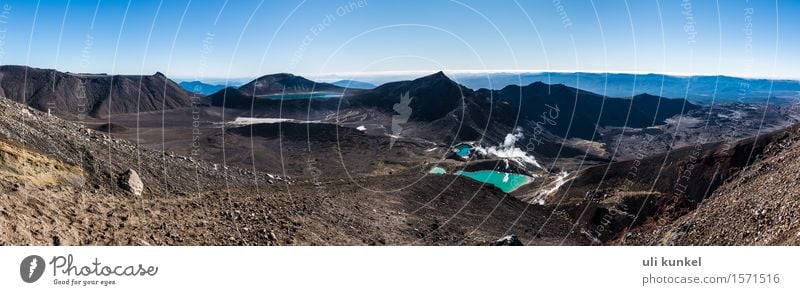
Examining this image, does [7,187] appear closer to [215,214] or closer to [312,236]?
[215,214]

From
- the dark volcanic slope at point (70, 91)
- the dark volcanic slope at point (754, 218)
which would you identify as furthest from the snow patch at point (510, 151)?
the dark volcanic slope at point (70, 91)

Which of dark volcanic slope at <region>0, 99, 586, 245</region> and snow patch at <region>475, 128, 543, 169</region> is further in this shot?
snow patch at <region>475, 128, 543, 169</region>

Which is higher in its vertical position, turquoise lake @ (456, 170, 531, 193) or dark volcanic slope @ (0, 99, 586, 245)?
dark volcanic slope @ (0, 99, 586, 245)

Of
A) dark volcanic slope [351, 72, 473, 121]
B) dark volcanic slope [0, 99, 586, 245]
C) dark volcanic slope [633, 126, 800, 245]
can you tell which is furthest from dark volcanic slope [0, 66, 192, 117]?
dark volcanic slope [633, 126, 800, 245]

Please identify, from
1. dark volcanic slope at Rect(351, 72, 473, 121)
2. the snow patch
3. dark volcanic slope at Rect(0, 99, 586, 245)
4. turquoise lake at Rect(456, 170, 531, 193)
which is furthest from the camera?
dark volcanic slope at Rect(351, 72, 473, 121)

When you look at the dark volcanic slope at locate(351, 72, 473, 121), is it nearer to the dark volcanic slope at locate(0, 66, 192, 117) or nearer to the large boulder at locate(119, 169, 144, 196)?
the dark volcanic slope at locate(0, 66, 192, 117)

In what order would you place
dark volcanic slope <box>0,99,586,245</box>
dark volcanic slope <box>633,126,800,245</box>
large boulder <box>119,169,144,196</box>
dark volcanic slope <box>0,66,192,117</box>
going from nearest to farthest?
1. dark volcanic slope <box>633,126,800,245</box>
2. dark volcanic slope <box>0,99,586,245</box>
3. large boulder <box>119,169,144,196</box>
4. dark volcanic slope <box>0,66,192,117</box>

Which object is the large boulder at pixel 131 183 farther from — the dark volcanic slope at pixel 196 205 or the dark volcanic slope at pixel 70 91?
the dark volcanic slope at pixel 70 91

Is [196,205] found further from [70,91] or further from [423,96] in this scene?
[70,91]

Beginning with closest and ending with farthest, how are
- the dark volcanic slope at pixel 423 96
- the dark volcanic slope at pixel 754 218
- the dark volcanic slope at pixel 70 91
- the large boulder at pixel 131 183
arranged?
the dark volcanic slope at pixel 754 218 → the large boulder at pixel 131 183 → the dark volcanic slope at pixel 423 96 → the dark volcanic slope at pixel 70 91
